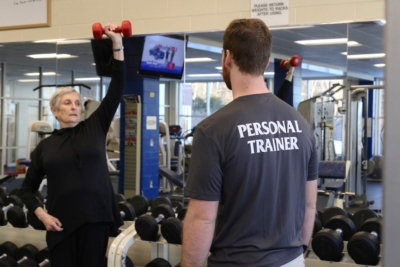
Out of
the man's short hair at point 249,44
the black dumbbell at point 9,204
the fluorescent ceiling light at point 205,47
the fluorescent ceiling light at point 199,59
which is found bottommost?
the black dumbbell at point 9,204

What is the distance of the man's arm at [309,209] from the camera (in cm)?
144

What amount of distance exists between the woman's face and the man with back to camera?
117cm

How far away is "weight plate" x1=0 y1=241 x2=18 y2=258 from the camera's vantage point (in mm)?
3731

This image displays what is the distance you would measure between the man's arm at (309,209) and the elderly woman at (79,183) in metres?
1.05

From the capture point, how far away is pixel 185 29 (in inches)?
160

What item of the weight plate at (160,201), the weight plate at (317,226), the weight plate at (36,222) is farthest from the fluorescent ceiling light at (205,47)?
the weight plate at (36,222)

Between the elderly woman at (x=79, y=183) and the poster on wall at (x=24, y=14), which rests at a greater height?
the poster on wall at (x=24, y=14)

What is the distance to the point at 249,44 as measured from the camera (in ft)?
4.05

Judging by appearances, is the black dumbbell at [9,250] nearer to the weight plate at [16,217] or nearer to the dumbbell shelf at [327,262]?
the weight plate at [16,217]

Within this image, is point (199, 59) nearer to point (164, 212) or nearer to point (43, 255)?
point (164, 212)

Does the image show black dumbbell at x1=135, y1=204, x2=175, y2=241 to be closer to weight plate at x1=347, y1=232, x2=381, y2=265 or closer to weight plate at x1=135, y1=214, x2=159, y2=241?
weight plate at x1=135, y1=214, x2=159, y2=241

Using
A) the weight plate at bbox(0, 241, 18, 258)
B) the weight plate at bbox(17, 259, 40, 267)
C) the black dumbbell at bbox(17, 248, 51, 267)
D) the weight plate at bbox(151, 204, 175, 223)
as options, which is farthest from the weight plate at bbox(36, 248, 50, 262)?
the weight plate at bbox(151, 204, 175, 223)

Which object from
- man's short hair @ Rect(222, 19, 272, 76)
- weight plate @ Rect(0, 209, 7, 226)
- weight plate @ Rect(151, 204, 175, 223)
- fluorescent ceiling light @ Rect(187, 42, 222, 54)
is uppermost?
fluorescent ceiling light @ Rect(187, 42, 222, 54)

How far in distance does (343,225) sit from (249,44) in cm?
215
